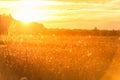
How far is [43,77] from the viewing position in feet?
55.2

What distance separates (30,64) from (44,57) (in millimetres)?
2209

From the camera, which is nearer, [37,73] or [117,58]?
[37,73]

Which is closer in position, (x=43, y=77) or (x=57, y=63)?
(x=43, y=77)

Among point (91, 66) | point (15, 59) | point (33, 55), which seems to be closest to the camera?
point (91, 66)

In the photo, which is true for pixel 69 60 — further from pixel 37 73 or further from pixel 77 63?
pixel 37 73

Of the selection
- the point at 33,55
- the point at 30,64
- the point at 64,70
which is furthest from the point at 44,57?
the point at 64,70

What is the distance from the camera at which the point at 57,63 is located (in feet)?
62.4

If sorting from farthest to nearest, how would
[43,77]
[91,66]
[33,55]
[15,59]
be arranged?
[33,55] < [15,59] < [91,66] < [43,77]

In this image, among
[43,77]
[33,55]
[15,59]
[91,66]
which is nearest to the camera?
[43,77]

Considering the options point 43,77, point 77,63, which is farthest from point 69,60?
point 43,77

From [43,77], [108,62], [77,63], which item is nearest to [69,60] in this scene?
[77,63]

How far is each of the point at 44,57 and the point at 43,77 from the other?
4.13 m

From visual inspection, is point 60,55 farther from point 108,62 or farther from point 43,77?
point 43,77

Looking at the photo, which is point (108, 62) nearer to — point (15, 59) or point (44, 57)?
point (44, 57)
